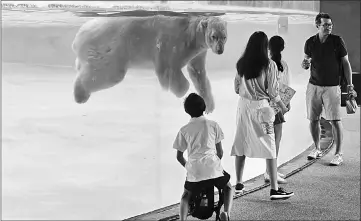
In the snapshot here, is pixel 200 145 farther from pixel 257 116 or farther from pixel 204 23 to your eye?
pixel 204 23

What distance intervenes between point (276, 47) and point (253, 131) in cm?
51

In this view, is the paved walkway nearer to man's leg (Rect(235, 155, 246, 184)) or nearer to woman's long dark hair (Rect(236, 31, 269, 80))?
man's leg (Rect(235, 155, 246, 184))

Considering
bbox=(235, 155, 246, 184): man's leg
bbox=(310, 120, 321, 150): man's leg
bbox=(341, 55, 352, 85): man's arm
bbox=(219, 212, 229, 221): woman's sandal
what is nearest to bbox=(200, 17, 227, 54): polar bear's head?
bbox=(235, 155, 246, 184): man's leg

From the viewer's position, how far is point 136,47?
336 cm

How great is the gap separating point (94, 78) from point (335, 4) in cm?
553

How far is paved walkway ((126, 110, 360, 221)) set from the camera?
3.40 meters

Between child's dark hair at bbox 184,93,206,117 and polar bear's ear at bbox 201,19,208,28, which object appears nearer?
child's dark hair at bbox 184,93,206,117

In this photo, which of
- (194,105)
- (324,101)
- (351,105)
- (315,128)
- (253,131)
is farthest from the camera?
(315,128)

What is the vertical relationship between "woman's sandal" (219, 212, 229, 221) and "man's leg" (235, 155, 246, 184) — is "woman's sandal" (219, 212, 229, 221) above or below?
below

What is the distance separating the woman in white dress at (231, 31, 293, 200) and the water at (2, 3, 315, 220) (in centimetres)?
55

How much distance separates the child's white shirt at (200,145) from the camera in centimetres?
233

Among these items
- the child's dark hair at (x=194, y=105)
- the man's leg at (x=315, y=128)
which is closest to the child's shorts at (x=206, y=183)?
the child's dark hair at (x=194, y=105)

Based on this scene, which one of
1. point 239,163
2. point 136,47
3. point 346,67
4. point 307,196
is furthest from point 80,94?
point 346,67

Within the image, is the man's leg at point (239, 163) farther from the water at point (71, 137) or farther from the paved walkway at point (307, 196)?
the water at point (71, 137)
